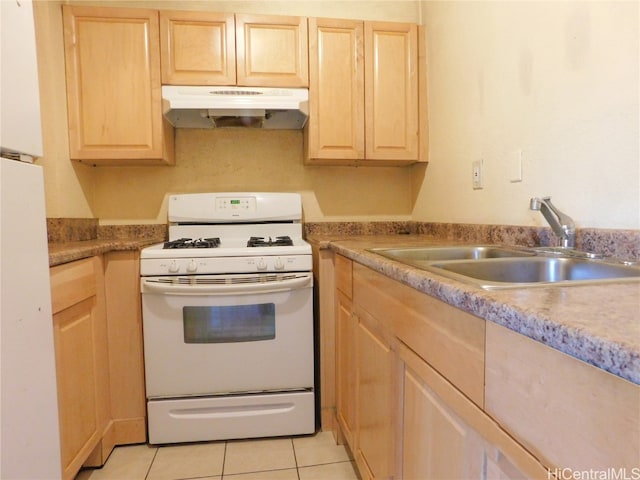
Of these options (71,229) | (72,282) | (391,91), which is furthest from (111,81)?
(391,91)

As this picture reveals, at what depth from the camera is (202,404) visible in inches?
64.9

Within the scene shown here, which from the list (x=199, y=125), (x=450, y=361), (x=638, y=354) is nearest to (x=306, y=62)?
(x=199, y=125)

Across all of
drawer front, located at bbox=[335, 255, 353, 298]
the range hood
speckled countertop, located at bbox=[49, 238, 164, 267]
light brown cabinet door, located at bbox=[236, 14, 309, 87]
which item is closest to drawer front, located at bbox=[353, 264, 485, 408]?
drawer front, located at bbox=[335, 255, 353, 298]

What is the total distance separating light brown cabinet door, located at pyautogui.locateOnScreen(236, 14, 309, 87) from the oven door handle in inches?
40.6

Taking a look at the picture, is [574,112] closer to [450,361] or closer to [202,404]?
[450,361]

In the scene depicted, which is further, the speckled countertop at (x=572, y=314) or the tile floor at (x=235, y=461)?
the tile floor at (x=235, y=461)

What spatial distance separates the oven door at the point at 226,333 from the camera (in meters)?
1.60

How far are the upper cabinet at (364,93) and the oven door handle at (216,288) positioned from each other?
2.48ft

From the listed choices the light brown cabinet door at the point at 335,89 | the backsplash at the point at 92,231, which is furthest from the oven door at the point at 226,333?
the light brown cabinet door at the point at 335,89

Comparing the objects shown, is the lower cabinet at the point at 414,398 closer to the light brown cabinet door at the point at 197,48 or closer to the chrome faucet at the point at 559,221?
the chrome faucet at the point at 559,221

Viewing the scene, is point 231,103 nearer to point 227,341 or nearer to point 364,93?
point 364,93

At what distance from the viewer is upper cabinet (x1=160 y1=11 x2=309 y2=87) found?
1.87 meters

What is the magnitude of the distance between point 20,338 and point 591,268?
1253 millimetres

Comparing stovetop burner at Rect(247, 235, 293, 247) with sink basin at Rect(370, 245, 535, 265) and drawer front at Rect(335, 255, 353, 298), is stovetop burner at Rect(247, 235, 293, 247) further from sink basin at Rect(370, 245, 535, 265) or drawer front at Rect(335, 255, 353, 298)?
sink basin at Rect(370, 245, 535, 265)
